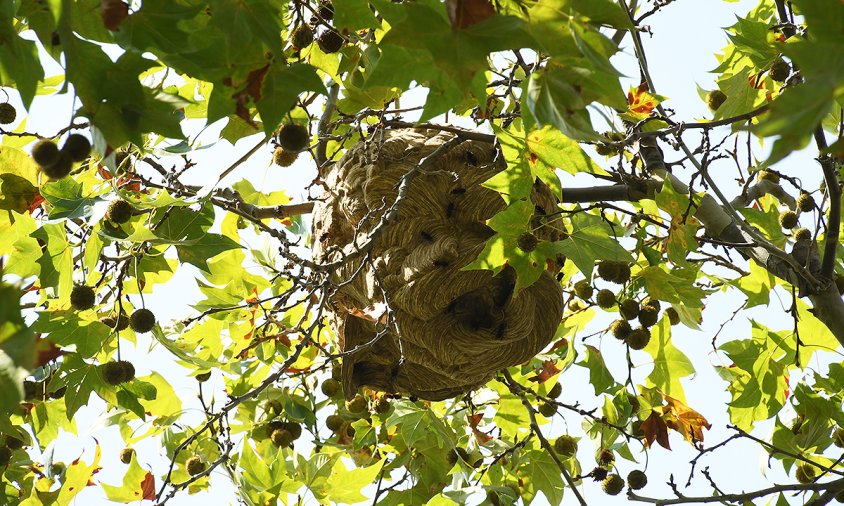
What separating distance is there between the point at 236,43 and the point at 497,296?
3.96 ft

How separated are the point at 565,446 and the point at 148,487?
153 cm

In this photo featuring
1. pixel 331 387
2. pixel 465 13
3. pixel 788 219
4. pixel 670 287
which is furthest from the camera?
pixel 331 387

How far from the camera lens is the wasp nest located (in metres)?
2.17

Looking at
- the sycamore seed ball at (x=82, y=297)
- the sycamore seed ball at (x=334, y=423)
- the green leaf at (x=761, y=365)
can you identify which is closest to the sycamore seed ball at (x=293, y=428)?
the sycamore seed ball at (x=334, y=423)

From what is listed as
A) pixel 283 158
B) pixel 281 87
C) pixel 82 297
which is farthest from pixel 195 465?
pixel 281 87

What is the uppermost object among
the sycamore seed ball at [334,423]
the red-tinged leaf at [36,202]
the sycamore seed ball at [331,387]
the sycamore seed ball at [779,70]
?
the sycamore seed ball at [779,70]

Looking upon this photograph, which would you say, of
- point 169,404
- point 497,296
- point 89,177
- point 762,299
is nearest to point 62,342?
point 89,177

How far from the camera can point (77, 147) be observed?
1.45 meters

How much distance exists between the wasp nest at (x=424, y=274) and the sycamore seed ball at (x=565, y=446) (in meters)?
0.73

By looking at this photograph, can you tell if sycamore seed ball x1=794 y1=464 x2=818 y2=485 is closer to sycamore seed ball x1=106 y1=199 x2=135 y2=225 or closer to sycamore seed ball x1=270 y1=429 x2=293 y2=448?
sycamore seed ball x1=270 y1=429 x2=293 y2=448

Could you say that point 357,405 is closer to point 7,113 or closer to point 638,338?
point 638,338

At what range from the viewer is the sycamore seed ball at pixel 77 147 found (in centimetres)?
144

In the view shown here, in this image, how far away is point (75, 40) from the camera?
1.25 m

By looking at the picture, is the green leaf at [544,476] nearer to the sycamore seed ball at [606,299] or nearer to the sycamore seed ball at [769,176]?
the sycamore seed ball at [606,299]
